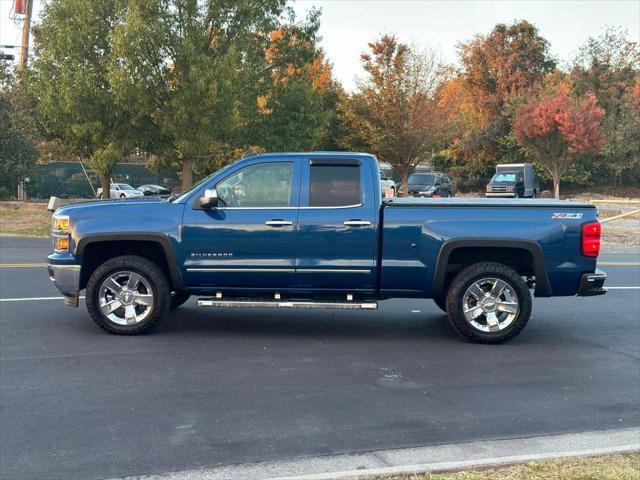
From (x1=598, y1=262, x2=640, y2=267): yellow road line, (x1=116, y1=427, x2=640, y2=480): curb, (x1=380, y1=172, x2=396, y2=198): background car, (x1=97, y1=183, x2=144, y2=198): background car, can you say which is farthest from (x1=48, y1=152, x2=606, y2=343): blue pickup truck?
(x1=97, y1=183, x2=144, y2=198): background car

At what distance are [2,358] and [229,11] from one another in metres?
16.0

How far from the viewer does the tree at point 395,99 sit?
124 ft

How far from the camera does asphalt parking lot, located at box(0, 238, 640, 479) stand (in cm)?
464

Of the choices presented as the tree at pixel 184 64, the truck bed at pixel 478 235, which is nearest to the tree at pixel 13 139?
the tree at pixel 184 64

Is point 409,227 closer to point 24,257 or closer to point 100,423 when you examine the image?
point 100,423

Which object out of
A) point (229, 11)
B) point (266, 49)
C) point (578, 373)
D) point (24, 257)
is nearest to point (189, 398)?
point (578, 373)

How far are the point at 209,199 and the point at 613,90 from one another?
52.1m

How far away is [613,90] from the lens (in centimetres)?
5272

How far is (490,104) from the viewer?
177 ft

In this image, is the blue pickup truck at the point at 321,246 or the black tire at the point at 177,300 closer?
the blue pickup truck at the point at 321,246

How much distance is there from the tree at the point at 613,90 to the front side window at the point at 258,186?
45.9 metres

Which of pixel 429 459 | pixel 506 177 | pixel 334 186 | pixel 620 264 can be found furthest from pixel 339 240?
pixel 506 177

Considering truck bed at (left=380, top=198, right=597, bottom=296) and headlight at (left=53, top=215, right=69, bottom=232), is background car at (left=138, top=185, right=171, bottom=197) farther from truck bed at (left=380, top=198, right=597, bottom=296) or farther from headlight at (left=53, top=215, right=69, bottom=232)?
truck bed at (left=380, top=198, right=597, bottom=296)

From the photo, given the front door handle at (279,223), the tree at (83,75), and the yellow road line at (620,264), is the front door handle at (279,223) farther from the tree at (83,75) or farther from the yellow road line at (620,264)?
the tree at (83,75)
